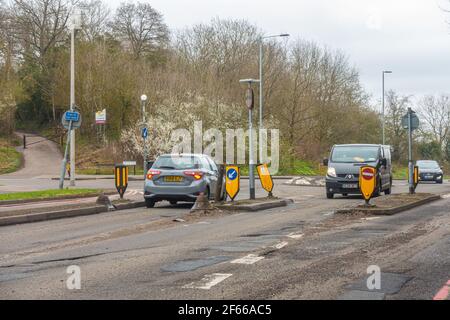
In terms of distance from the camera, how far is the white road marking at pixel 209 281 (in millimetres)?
6911

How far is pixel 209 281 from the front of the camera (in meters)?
7.25

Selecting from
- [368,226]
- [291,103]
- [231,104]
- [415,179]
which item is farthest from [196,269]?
[291,103]

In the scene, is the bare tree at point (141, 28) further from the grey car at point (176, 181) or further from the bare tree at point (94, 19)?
the grey car at point (176, 181)

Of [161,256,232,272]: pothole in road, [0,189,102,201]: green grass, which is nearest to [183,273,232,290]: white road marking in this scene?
[161,256,232,272]: pothole in road

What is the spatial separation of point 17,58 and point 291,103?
989 inches

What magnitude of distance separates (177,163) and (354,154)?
744 centimetres

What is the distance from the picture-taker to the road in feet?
22.3

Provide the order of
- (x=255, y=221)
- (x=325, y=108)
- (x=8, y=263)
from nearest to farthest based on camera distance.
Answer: (x=8, y=263)
(x=255, y=221)
(x=325, y=108)

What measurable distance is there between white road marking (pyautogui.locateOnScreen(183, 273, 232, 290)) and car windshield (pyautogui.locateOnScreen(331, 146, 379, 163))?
51.2 ft

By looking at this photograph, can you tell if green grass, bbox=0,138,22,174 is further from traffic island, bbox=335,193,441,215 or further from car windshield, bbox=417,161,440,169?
traffic island, bbox=335,193,441,215

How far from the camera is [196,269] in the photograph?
316 inches

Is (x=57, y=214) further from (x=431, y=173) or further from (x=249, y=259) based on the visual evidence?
(x=431, y=173)

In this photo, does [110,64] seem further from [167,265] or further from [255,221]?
[167,265]

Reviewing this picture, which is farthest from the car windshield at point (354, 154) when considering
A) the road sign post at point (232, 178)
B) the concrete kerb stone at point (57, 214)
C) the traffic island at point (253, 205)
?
the concrete kerb stone at point (57, 214)
